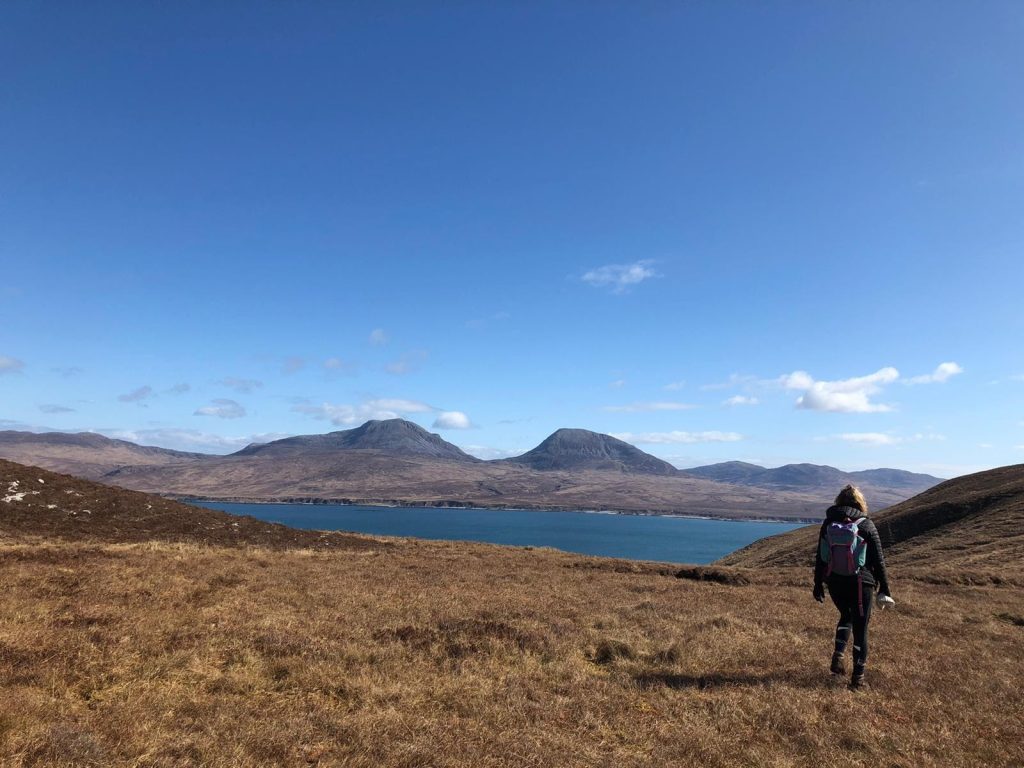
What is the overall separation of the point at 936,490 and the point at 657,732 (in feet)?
279

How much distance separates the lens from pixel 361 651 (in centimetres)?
1079

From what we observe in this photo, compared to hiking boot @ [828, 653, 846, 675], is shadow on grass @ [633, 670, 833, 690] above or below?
below

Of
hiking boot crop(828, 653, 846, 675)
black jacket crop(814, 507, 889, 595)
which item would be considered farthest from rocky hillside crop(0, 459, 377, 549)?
black jacket crop(814, 507, 889, 595)

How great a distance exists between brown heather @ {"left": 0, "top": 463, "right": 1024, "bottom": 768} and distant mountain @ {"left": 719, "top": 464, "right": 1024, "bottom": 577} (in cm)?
1411

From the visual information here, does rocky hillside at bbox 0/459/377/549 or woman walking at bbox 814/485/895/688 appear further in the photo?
rocky hillside at bbox 0/459/377/549

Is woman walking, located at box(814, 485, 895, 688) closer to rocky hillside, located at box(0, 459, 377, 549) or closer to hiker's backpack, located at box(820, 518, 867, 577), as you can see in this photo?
hiker's backpack, located at box(820, 518, 867, 577)

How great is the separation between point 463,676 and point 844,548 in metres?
7.57

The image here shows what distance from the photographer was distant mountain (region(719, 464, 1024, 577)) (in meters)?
31.1

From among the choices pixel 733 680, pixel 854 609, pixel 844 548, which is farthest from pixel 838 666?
pixel 844 548

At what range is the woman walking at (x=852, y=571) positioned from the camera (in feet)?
34.2

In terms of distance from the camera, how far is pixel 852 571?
34.6 ft

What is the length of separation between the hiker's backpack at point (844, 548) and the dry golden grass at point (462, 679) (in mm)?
2108

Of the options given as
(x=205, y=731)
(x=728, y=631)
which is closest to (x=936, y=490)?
(x=728, y=631)

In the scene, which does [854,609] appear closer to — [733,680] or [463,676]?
[733,680]
